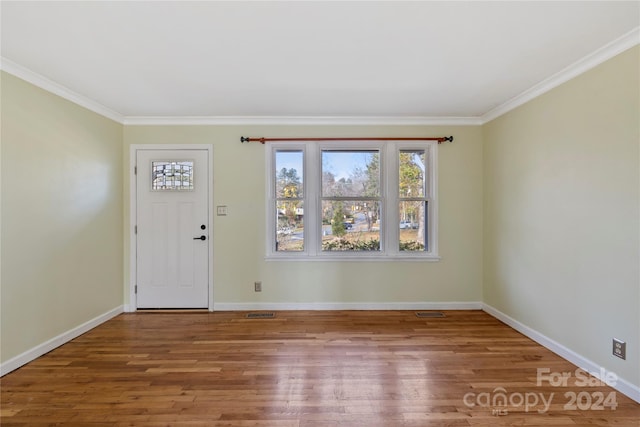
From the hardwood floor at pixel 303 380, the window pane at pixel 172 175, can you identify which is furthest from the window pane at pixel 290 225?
the window pane at pixel 172 175

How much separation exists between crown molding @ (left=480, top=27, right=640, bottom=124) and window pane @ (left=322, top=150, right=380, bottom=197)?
5.17 ft

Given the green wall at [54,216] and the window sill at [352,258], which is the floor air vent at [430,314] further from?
the green wall at [54,216]

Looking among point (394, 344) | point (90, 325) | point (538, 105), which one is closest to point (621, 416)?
point (394, 344)

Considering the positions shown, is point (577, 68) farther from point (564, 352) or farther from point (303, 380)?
→ point (303, 380)

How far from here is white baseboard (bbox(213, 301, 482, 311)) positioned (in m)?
3.82

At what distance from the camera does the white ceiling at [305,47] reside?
1.76 m

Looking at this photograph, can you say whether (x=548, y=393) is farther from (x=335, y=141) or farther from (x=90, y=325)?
(x=90, y=325)

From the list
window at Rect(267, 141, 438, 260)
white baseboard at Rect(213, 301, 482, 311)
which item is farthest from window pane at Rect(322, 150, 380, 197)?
white baseboard at Rect(213, 301, 482, 311)

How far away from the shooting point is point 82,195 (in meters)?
3.17

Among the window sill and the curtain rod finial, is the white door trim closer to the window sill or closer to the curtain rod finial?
the window sill

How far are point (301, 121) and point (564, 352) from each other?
3.58 metres

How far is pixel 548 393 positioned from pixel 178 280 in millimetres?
3892

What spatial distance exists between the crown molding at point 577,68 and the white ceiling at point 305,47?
0.02 m

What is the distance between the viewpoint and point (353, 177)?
3893 millimetres
